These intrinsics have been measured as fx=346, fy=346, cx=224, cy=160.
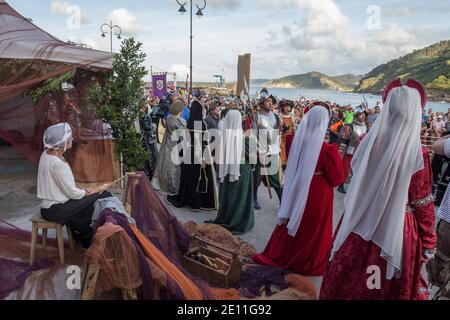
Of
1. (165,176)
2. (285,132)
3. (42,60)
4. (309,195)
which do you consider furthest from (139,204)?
(285,132)

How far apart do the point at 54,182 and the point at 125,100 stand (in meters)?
1.97

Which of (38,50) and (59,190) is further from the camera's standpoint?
(38,50)

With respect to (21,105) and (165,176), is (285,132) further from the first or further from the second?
(21,105)

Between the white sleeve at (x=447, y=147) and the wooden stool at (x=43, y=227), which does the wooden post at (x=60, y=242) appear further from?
the white sleeve at (x=447, y=147)

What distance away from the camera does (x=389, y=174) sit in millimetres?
2320

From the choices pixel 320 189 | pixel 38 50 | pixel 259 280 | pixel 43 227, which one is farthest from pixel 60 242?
pixel 38 50

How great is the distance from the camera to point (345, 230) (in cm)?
253

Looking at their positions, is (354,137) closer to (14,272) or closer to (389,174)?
(389,174)

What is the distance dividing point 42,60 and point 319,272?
5.34 m

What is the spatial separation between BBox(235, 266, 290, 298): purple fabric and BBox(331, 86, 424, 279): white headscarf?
1148 mm

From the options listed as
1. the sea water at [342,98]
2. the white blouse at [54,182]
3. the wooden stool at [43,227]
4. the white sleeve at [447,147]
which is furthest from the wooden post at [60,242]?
the white sleeve at [447,147]

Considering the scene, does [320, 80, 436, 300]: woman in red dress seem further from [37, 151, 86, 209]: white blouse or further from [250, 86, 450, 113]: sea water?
[37, 151, 86, 209]: white blouse

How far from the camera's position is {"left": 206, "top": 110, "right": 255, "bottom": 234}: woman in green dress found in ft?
15.6

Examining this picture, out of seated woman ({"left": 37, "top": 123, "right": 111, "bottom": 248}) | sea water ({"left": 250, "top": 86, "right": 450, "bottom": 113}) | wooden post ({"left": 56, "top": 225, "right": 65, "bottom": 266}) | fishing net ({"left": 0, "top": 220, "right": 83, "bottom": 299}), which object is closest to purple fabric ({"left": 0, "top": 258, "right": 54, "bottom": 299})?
fishing net ({"left": 0, "top": 220, "right": 83, "bottom": 299})
